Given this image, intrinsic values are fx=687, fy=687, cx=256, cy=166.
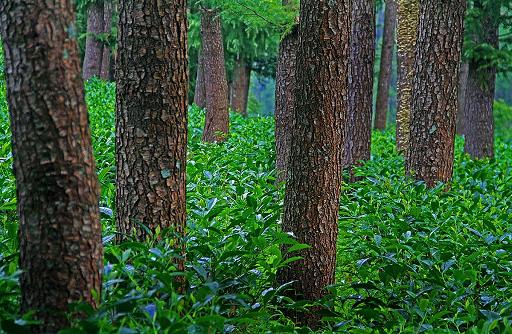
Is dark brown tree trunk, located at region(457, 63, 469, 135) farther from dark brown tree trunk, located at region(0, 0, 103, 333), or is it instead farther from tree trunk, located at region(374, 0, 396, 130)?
dark brown tree trunk, located at region(0, 0, 103, 333)

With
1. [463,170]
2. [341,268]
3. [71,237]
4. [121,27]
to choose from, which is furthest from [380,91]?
[71,237]

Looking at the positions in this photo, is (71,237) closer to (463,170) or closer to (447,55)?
(447,55)

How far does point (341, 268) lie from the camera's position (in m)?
6.55

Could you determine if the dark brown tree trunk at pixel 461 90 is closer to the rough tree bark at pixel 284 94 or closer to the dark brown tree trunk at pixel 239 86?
the dark brown tree trunk at pixel 239 86

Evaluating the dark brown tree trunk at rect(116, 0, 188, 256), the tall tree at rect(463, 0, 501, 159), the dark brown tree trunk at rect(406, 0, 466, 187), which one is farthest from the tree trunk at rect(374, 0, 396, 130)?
the dark brown tree trunk at rect(116, 0, 188, 256)

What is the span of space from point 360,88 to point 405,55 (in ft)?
8.13

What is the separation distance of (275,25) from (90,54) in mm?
14625

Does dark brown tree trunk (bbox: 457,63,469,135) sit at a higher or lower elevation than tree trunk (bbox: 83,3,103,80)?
lower

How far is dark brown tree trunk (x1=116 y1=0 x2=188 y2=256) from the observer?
4598mm

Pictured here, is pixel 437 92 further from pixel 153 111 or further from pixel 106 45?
pixel 106 45

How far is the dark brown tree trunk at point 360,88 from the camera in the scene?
35.7 feet

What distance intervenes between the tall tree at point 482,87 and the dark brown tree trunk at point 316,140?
1087 cm

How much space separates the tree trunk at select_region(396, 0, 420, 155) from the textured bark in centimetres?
464

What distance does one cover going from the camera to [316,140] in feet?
17.6
